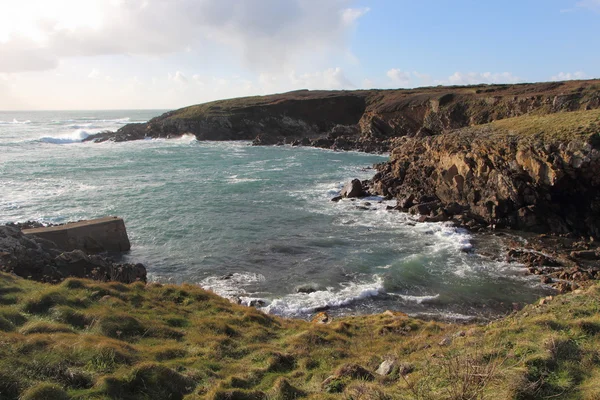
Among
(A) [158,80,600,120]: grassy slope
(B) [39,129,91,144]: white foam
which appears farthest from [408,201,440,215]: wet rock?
(B) [39,129,91,144]: white foam

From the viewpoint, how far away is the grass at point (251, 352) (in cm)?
707

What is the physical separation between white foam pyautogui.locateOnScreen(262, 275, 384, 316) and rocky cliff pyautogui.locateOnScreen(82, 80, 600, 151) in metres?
38.7

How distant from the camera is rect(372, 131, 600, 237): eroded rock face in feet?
82.5

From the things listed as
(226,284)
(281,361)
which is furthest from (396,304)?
(281,361)

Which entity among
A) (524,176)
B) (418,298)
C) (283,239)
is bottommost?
(418,298)

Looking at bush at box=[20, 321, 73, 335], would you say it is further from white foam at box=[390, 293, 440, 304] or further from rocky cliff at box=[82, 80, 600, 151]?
rocky cliff at box=[82, 80, 600, 151]

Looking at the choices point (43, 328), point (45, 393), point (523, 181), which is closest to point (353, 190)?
point (523, 181)

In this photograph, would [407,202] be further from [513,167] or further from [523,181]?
[523,181]

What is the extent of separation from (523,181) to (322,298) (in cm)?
1674

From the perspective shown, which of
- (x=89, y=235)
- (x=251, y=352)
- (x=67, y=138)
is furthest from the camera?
(x=67, y=138)

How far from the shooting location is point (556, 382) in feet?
23.1

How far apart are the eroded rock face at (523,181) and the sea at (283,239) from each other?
3313 millimetres

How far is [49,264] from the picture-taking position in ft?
55.9

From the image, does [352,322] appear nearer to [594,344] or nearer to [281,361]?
[281,361]
